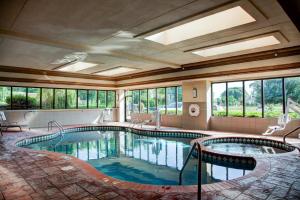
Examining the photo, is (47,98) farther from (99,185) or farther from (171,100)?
(99,185)

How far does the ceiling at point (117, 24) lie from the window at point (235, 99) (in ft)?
10.8

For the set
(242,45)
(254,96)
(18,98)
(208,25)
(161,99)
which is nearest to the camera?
(208,25)

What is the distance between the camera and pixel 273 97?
9.73 m

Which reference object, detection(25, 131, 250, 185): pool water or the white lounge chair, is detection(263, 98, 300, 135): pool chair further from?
detection(25, 131, 250, 185): pool water

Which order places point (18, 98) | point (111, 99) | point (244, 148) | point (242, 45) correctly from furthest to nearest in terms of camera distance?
1. point (111, 99)
2. point (18, 98)
3. point (244, 148)
4. point (242, 45)

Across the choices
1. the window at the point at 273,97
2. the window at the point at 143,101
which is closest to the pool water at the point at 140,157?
the window at the point at 273,97

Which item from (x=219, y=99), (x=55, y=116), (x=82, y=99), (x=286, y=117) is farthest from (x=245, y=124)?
(x=55, y=116)

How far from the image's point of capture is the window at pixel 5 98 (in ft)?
38.3

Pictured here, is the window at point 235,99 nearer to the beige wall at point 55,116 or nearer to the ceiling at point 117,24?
the ceiling at point 117,24

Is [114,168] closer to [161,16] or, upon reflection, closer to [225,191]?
[225,191]

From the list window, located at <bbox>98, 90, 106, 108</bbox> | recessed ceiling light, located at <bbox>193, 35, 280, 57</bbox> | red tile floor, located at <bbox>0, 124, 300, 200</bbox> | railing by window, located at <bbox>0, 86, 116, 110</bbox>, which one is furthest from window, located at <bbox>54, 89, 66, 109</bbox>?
recessed ceiling light, located at <bbox>193, 35, 280, 57</bbox>

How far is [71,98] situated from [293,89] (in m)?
12.7

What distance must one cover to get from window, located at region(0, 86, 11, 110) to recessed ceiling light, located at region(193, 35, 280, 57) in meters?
10.5

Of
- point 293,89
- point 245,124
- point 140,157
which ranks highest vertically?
point 293,89
